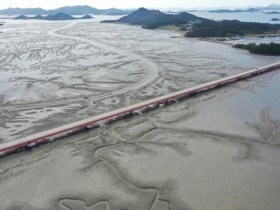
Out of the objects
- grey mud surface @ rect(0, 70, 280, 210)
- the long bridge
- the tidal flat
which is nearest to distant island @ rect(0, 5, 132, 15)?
the tidal flat

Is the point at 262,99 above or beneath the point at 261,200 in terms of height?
above

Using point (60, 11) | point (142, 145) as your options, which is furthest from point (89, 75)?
point (60, 11)

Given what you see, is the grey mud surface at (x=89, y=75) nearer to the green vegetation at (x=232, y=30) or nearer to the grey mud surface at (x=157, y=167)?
the grey mud surface at (x=157, y=167)

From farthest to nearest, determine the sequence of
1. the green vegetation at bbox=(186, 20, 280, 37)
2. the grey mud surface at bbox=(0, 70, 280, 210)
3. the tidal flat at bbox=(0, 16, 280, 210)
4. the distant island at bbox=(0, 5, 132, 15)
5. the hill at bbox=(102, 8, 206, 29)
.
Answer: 1. the distant island at bbox=(0, 5, 132, 15)
2. the hill at bbox=(102, 8, 206, 29)
3. the green vegetation at bbox=(186, 20, 280, 37)
4. the tidal flat at bbox=(0, 16, 280, 210)
5. the grey mud surface at bbox=(0, 70, 280, 210)

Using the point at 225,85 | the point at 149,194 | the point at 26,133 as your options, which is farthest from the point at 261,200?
the point at 225,85

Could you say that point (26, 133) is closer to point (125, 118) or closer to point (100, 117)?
point (100, 117)

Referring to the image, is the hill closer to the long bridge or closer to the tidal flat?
the tidal flat

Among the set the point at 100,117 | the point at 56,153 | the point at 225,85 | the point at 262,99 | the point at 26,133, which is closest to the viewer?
the point at 56,153
